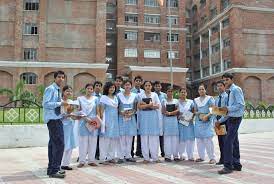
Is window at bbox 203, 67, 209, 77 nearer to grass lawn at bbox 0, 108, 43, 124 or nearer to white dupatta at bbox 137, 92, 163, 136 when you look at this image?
grass lawn at bbox 0, 108, 43, 124

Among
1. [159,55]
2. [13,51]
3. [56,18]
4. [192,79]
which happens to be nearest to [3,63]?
[13,51]

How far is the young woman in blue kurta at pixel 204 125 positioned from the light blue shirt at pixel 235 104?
120 cm

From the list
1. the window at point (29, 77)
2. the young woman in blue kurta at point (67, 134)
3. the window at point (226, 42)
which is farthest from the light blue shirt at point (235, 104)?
the window at point (226, 42)

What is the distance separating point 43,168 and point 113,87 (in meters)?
2.26

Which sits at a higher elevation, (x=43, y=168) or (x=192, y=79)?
(x=192, y=79)

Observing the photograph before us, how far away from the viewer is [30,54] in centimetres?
3441

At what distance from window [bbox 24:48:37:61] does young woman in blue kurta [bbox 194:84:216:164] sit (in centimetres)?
2828

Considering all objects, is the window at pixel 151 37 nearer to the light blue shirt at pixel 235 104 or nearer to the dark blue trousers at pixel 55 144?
the light blue shirt at pixel 235 104

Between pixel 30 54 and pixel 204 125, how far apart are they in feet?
94.4

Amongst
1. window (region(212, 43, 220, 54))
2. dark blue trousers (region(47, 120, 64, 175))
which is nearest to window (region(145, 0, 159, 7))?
window (region(212, 43, 220, 54))

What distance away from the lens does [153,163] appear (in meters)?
8.14

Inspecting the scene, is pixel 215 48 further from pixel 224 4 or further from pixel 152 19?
pixel 152 19

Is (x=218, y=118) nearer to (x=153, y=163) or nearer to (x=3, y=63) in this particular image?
(x=153, y=163)

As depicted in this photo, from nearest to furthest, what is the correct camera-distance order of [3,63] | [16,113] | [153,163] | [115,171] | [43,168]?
1. [115,171]
2. [43,168]
3. [153,163]
4. [16,113]
5. [3,63]
